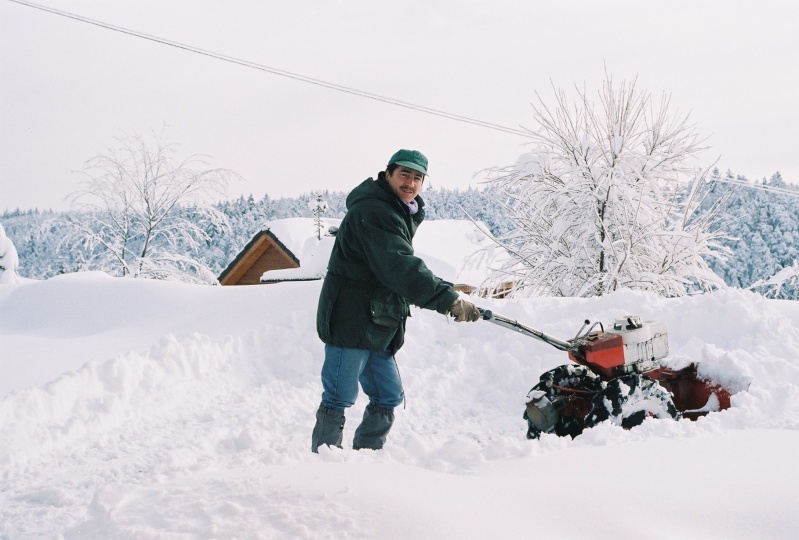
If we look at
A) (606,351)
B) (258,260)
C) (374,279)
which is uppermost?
(258,260)

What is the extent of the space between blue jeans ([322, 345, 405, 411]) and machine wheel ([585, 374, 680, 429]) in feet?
3.93

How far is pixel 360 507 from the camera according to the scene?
7.09 ft

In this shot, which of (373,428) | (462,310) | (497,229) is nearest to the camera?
(462,310)

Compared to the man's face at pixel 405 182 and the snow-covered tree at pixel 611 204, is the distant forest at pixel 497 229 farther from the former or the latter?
the man's face at pixel 405 182

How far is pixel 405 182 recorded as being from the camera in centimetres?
352

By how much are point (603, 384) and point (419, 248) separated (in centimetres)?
2149

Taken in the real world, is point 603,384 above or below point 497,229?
below

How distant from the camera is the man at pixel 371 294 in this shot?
3371 millimetres

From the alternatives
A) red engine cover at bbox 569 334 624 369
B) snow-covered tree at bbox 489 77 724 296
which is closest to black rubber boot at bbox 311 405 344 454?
red engine cover at bbox 569 334 624 369

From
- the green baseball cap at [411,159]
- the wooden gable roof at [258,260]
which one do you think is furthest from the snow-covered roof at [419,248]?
the green baseball cap at [411,159]

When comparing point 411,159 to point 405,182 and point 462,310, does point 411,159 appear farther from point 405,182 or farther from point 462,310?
point 462,310

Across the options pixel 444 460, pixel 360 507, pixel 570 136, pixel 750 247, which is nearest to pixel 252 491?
pixel 360 507

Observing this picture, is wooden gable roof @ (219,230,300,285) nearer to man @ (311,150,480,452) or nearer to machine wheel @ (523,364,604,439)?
machine wheel @ (523,364,604,439)

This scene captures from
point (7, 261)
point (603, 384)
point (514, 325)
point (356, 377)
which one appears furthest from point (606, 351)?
point (7, 261)
